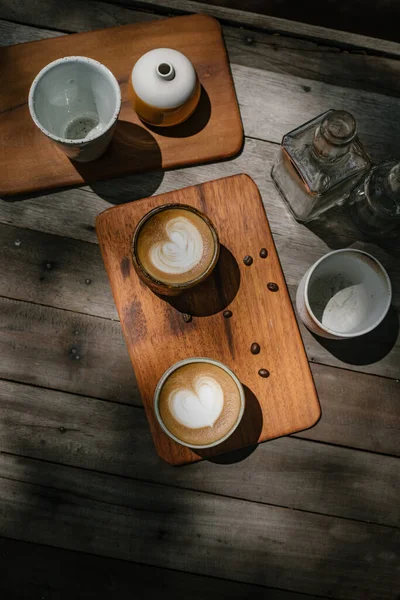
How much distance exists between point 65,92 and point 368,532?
41.7 inches

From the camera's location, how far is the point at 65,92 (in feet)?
3.22

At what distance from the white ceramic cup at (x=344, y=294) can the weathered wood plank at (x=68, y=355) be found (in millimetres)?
381

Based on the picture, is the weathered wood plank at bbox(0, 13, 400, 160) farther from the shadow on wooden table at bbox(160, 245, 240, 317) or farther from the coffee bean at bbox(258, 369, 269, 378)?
the coffee bean at bbox(258, 369, 269, 378)

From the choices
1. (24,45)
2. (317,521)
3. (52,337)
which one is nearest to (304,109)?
(24,45)

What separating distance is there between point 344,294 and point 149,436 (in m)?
0.48

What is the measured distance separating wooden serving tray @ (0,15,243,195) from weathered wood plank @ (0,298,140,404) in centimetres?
28

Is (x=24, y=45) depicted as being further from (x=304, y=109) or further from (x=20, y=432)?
(x=20, y=432)

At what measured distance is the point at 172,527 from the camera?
1096mm

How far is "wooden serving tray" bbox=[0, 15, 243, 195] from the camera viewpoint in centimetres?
104

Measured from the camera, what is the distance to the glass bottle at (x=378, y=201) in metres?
1.02

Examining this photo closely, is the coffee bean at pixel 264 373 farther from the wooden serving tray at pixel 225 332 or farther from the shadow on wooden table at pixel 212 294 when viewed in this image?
the shadow on wooden table at pixel 212 294

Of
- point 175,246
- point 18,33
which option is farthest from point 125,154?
point 18,33

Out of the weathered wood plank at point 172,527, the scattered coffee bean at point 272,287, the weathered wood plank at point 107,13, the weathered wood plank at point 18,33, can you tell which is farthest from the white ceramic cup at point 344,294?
the weathered wood plank at point 18,33

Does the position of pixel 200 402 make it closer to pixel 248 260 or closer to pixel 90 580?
pixel 248 260
